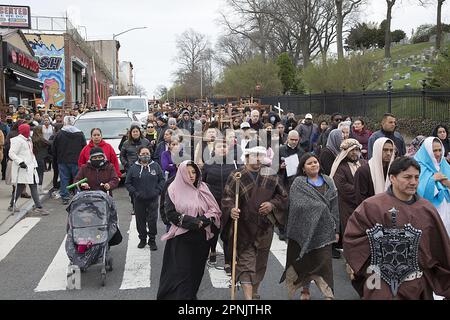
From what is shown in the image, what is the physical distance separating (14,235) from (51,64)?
28677mm

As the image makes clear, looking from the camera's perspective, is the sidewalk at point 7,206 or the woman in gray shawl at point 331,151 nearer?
the woman in gray shawl at point 331,151

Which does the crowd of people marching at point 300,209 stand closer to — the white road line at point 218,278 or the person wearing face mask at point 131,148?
the person wearing face mask at point 131,148

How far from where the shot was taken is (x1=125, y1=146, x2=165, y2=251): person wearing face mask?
8.20 metres

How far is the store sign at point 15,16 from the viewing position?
95.8ft

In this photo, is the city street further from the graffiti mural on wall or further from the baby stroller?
the graffiti mural on wall

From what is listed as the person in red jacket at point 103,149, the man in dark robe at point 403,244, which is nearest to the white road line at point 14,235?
the person in red jacket at point 103,149

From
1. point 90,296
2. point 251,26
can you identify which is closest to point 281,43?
point 251,26

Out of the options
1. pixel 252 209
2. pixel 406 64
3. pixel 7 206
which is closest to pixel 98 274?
pixel 252 209

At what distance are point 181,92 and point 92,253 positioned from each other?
262ft

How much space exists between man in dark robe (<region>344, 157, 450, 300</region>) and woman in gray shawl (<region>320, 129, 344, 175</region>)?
4.76m

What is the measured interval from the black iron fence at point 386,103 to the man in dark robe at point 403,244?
552 inches

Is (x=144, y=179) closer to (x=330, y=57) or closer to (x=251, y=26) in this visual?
(x=330, y=57)

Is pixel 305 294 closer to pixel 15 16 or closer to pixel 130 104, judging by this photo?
pixel 130 104

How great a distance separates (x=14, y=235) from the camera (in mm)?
9516
